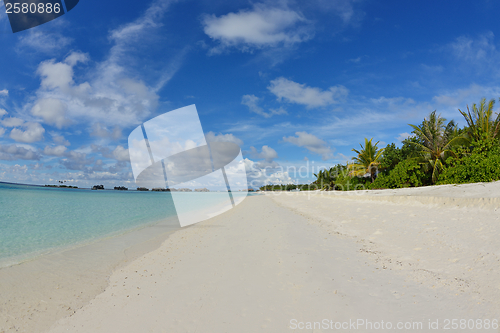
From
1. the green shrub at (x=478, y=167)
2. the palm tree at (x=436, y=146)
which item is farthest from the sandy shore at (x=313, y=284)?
the palm tree at (x=436, y=146)

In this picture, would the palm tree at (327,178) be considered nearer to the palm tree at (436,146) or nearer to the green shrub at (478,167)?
the palm tree at (436,146)

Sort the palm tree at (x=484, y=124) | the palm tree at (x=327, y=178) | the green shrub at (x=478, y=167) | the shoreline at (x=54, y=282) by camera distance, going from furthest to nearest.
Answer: the palm tree at (x=327, y=178) < the palm tree at (x=484, y=124) < the green shrub at (x=478, y=167) < the shoreline at (x=54, y=282)

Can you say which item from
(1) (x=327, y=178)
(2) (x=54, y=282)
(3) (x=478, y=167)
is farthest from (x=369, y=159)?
(2) (x=54, y=282)

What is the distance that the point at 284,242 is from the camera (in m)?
7.72

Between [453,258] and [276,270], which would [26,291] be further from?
[453,258]

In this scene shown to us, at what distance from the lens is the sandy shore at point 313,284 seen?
3361mm

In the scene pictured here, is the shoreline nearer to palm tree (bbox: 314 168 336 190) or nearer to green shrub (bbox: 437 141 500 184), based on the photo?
green shrub (bbox: 437 141 500 184)

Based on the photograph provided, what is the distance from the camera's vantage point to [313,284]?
4.43 m

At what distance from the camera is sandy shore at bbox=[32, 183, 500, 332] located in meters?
3.36

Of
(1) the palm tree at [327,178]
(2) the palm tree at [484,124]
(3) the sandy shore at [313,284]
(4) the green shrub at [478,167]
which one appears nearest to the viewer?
(3) the sandy shore at [313,284]

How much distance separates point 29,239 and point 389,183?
1294 inches

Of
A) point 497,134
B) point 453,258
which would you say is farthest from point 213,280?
point 497,134

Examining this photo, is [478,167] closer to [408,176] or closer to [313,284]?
[408,176]

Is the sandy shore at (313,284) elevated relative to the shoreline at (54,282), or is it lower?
elevated
